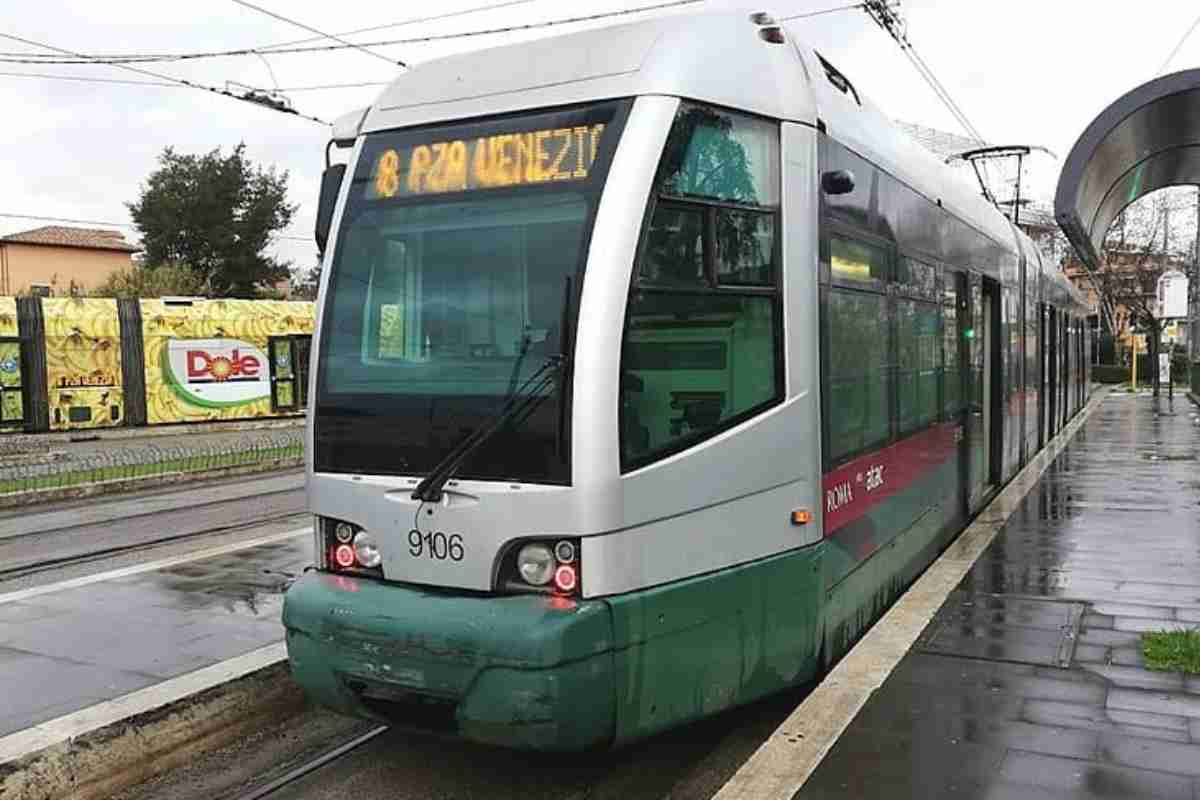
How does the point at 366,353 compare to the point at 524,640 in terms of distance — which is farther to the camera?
the point at 366,353

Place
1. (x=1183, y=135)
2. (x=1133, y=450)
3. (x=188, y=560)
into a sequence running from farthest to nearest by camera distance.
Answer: (x=1183, y=135), (x=1133, y=450), (x=188, y=560)

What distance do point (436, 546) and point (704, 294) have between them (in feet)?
5.03

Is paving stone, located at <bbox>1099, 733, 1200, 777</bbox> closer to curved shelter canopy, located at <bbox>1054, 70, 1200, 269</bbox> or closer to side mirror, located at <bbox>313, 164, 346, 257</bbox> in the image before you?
side mirror, located at <bbox>313, 164, 346, 257</bbox>

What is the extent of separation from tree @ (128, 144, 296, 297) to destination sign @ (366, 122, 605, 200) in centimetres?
5094

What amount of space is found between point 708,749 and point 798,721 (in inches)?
28.9

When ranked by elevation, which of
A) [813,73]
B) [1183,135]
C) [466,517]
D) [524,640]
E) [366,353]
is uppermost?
[1183,135]

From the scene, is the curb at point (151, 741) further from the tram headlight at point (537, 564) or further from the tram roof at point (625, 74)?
the tram roof at point (625, 74)

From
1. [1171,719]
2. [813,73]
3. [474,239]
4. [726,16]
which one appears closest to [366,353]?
[474,239]

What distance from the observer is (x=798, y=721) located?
4.70m

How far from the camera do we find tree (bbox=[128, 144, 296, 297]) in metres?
53.2

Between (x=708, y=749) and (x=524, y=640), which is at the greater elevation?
(x=524, y=640)

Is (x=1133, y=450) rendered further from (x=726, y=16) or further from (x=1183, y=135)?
(x=726, y=16)

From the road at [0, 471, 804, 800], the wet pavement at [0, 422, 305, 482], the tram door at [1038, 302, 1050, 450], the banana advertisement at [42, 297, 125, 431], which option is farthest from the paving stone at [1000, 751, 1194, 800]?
the banana advertisement at [42, 297, 125, 431]

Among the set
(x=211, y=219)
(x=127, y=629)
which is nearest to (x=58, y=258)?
(x=211, y=219)
